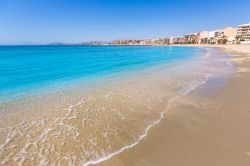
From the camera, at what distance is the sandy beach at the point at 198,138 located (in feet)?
12.7

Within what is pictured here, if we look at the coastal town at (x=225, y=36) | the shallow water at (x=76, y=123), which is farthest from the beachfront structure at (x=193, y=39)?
the shallow water at (x=76, y=123)

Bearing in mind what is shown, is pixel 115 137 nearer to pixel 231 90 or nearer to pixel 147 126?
pixel 147 126

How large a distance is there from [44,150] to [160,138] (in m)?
3.38

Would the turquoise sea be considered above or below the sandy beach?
below

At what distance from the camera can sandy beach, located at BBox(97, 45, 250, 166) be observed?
12.7 feet

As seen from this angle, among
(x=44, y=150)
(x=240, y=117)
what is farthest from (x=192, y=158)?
(x=44, y=150)

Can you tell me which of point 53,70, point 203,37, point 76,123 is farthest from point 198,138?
point 203,37

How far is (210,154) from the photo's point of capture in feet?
13.2

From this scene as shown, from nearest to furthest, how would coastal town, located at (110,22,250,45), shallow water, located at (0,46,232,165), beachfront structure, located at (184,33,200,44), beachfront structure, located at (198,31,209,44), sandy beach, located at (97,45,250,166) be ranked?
sandy beach, located at (97,45,250,166), shallow water, located at (0,46,232,165), coastal town, located at (110,22,250,45), beachfront structure, located at (198,31,209,44), beachfront structure, located at (184,33,200,44)

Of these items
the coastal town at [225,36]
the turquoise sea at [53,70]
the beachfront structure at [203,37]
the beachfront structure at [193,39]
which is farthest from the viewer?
the beachfront structure at [193,39]

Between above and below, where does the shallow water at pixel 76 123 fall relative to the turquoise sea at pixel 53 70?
above

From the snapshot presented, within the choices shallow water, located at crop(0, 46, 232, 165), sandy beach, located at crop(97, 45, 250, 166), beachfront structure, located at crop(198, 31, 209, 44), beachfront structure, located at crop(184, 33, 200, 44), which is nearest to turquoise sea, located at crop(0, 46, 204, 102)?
shallow water, located at crop(0, 46, 232, 165)

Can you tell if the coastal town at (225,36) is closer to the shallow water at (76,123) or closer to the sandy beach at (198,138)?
the sandy beach at (198,138)

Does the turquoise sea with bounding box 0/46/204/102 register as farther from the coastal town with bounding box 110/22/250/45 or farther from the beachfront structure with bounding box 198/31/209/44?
the beachfront structure with bounding box 198/31/209/44
